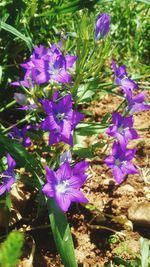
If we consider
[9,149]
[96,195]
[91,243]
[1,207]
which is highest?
[9,149]

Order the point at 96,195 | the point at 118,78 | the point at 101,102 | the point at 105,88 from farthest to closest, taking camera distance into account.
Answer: the point at 101,102, the point at 96,195, the point at 105,88, the point at 118,78

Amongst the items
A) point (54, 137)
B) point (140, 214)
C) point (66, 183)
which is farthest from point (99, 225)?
point (54, 137)

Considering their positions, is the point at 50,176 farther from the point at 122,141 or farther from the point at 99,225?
the point at 99,225

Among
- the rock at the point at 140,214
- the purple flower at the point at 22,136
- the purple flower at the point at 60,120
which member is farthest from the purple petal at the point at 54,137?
the rock at the point at 140,214

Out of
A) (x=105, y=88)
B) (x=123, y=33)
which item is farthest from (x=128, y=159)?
(x=123, y=33)

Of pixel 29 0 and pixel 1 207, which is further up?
pixel 29 0

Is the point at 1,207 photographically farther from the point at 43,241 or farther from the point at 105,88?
the point at 105,88
